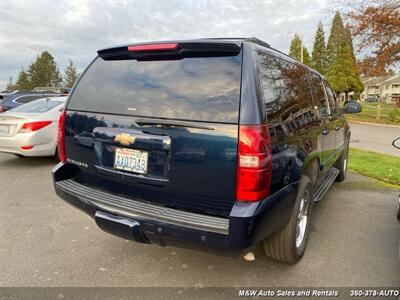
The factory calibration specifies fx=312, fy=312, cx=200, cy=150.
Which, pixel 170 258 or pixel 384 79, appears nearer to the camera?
pixel 170 258

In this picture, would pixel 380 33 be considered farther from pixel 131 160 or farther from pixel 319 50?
pixel 319 50

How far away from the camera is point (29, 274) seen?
9.12ft

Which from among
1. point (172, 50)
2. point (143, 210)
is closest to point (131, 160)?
point (143, 210)

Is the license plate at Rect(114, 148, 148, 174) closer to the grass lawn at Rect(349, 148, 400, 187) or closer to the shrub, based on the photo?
the grass lawn at Rect(349, 148, 400, 187)

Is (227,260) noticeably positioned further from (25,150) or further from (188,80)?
(25,150)

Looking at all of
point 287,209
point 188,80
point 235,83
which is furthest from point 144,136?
point 287,209

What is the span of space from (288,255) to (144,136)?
65.5 inches

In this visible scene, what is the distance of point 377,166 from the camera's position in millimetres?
6953

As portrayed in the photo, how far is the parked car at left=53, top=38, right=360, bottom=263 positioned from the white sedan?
147 inches

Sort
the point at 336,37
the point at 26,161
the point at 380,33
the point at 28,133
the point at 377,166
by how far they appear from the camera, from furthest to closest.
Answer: the point at 336,37, the point at 380,33, the point at 26,161, the point at 377,166, the point at 28,133

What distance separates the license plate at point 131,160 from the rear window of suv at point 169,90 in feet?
0.99

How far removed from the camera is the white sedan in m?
6.09

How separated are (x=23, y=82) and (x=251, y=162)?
76352mm

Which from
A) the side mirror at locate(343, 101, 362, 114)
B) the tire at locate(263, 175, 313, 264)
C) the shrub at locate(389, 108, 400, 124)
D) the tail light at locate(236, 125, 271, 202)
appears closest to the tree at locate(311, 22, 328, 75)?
the shrub at locate(389, 108, 400, 124)
